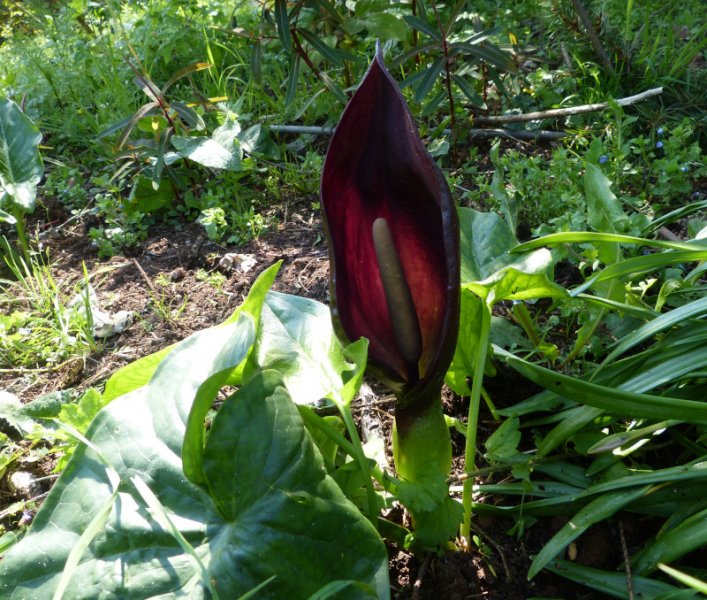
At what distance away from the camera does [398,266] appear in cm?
104

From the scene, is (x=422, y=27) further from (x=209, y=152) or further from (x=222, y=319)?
(x=222, y=319)

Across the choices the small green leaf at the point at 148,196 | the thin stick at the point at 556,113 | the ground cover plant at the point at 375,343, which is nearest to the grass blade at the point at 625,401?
the ground cover plant at the point at 375,343

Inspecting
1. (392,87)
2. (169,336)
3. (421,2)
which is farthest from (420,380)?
(421,2)

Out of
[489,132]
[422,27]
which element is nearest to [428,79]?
[422,27]

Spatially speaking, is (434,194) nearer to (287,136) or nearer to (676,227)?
(676,227)

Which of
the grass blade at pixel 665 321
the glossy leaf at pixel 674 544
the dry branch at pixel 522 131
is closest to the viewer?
the glossy leaf at pixel 674 544

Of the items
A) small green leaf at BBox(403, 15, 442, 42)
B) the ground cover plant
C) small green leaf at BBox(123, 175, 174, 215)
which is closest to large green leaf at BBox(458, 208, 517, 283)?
the ground cover plant

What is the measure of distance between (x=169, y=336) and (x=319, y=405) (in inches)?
20.8

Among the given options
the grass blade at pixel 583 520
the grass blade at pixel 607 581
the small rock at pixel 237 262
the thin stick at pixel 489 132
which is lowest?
the grass blade at pixel 607 581

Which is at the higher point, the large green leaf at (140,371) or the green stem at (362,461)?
the large green leaf at (140,371)

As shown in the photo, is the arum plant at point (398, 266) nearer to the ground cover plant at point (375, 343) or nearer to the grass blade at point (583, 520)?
the ground cover plant at point (375, 343)

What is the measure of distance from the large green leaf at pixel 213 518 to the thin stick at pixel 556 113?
1.70m

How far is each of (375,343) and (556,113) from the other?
154 centimetres

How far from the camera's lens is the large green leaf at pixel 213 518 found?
2.77ft
